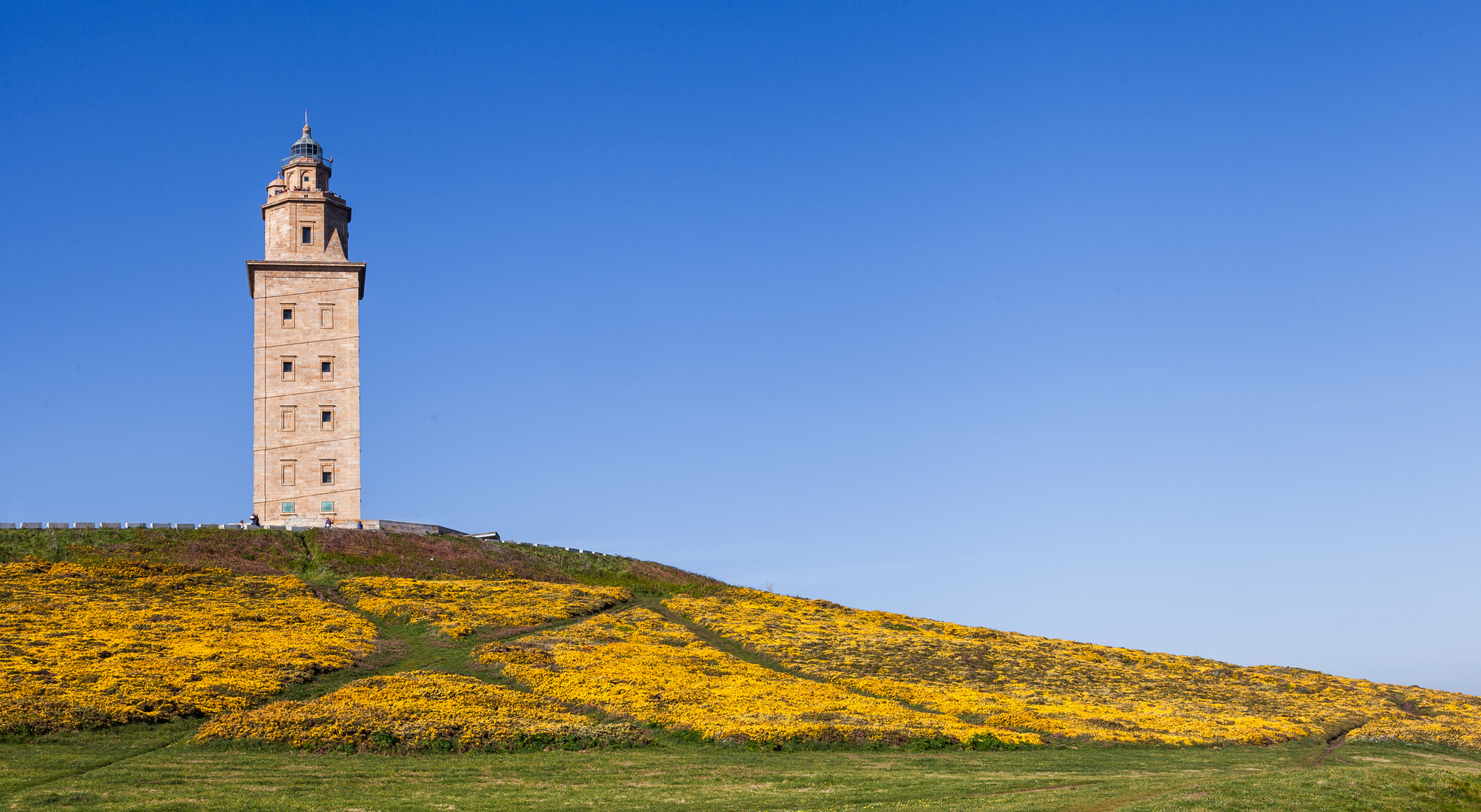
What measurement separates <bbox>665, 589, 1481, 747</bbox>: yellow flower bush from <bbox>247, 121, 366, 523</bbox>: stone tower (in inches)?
1181

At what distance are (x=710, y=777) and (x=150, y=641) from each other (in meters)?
30.8

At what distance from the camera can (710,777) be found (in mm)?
37875

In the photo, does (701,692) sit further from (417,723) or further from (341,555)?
(341,555)

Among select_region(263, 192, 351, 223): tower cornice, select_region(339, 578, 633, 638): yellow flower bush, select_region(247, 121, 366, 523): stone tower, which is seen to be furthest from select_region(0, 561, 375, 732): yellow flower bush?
select_region(263, 192, 351, 223): tower cornice

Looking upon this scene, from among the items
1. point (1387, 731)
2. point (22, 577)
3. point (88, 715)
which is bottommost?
point (1387, 731)

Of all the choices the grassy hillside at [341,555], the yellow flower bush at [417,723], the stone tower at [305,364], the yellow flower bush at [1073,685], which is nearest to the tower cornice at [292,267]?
the stone tower at [305,364]

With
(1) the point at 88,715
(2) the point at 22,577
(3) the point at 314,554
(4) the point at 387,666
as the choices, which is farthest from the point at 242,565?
(1) the point at 88,715

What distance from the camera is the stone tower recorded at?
9200 cm

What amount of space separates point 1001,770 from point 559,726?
50.5 feet

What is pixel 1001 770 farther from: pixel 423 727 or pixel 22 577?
pixel 22 577

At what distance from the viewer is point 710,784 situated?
36500 millimetres

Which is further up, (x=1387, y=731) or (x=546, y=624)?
(x=546, y=624)

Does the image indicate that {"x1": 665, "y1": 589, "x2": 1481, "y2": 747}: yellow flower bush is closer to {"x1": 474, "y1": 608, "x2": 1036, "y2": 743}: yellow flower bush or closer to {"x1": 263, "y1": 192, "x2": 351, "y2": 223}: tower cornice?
{"x1": 474, "y1": 608, "x2": 1036, "y2": 743}: yellow flower bush

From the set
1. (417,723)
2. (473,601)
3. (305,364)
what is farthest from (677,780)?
(305,364)
